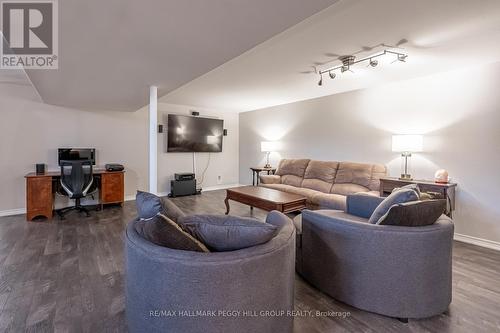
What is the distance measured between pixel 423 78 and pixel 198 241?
13.1 ft

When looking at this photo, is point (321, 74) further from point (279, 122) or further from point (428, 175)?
point (279, 122)

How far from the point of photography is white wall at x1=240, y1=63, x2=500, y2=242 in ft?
10.1

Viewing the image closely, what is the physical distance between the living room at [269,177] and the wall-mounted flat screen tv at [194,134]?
0.75 m

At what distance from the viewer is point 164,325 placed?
118 centimetres

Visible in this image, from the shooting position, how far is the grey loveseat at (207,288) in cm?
113

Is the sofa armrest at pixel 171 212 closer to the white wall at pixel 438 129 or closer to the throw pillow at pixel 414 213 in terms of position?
the throw pillow at pixel 414 213

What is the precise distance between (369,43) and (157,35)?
2.02m

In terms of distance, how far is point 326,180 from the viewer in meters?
4.59

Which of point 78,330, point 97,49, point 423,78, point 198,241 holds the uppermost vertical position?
point 423,78

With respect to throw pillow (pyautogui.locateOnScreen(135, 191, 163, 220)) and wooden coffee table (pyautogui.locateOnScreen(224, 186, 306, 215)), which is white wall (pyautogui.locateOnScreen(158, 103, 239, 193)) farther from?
throw pillow (pyautogui.locateOnScreen(135, 191, 163, 220))

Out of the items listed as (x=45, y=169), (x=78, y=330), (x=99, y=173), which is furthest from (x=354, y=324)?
(x=45, y=169)

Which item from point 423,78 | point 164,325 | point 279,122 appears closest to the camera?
point 164,325

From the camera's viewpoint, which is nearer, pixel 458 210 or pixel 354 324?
pixel 354 324

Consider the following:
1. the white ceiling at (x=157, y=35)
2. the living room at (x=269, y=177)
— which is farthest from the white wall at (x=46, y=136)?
the white ceiling at (x=157, y=35)
